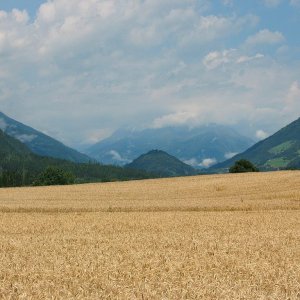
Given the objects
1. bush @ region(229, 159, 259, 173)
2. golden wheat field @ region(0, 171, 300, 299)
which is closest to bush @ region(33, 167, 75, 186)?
bush @ region(229, 159, 259, 173)

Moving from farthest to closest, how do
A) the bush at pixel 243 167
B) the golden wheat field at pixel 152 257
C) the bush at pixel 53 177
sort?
the bush at pixel 53 177
the bush at pixel 243 167
the golden wheat field at pixel 152 257

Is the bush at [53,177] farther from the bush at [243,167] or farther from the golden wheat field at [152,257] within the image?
the golden wheat field at [152,257]

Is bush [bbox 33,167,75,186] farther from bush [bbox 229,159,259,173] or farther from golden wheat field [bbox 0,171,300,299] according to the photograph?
golden wheat field [bbox 0,171,300,299]

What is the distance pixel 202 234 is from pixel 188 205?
1889 cm

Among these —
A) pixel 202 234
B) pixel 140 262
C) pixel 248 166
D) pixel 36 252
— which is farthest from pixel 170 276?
pixel 248 166

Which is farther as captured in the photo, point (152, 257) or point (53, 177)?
point (53, 177)

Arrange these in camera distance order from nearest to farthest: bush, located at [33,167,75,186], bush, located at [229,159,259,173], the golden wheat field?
the golden wheat field → bush, located at [229,159,259,173] → bush, located at [33,167,75,186]

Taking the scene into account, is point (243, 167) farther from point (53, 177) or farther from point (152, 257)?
point (152, 257)

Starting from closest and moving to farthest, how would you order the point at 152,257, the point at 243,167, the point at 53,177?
the point at 152,257 → the point at 243,167 → the point at 53,177

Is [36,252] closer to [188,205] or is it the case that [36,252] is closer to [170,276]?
[170,276]

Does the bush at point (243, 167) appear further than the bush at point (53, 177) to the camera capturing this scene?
No

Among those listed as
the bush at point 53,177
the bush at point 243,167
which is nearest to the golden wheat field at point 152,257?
the bush at point 243,167

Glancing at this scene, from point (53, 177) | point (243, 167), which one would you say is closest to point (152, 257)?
point (243, 167)

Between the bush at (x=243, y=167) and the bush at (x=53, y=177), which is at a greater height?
the bush at (x=243, y=167)
